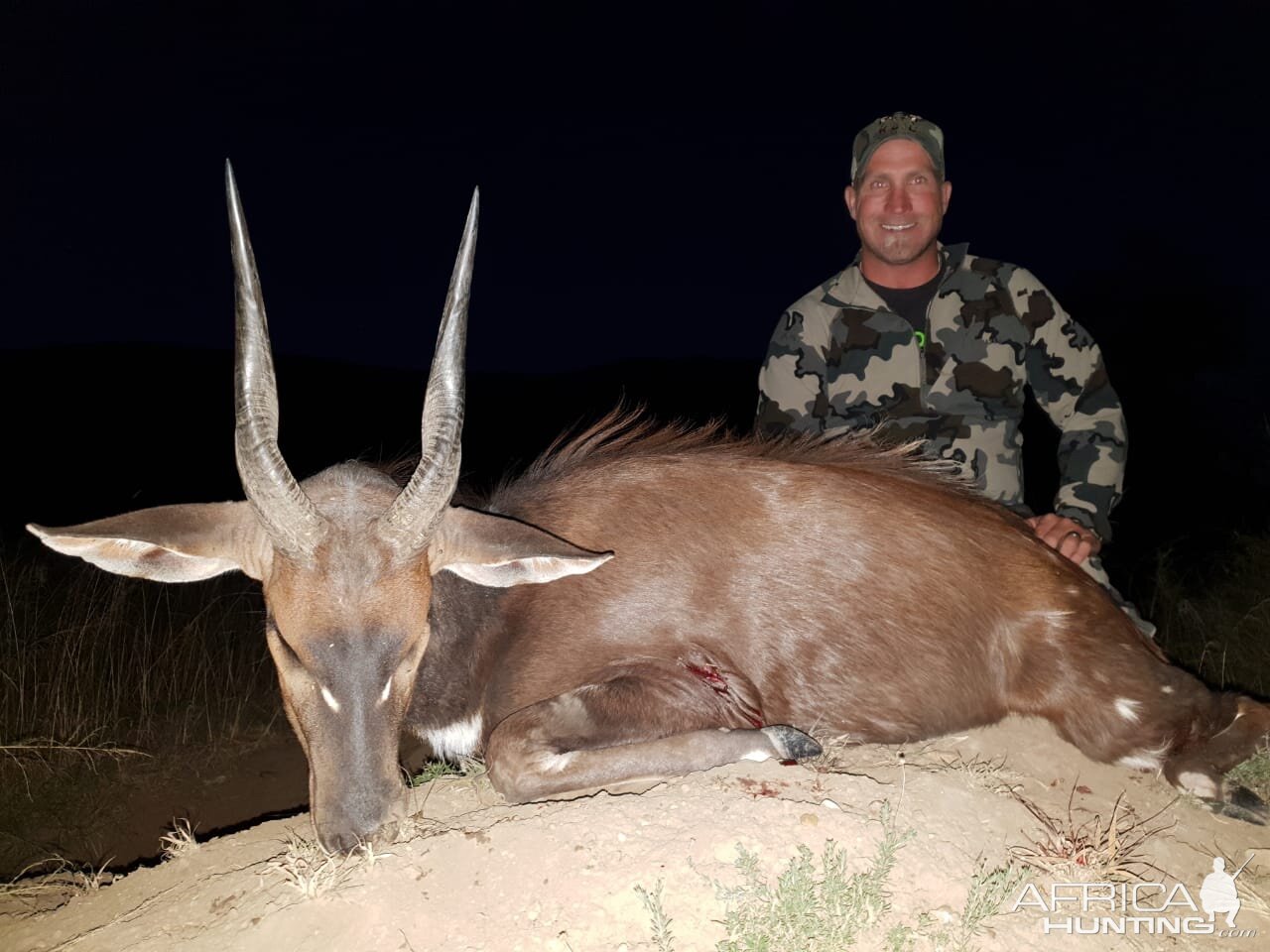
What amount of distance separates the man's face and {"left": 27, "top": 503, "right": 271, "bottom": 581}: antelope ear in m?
4.30

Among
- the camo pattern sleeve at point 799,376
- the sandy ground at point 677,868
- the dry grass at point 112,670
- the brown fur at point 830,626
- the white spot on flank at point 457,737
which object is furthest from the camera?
the dry grass at point 112,670

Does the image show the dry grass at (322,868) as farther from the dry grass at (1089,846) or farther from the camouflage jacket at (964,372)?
the camouflage jacket at (964,372)

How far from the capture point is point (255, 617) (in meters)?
9.69

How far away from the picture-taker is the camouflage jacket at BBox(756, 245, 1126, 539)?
5.82 metres

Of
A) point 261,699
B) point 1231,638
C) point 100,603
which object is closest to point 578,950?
point 261,699

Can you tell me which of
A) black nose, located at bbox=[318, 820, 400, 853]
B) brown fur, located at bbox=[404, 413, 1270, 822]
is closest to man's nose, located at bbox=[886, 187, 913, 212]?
brown fur, located at bbox=[404, 413, 1270, 822]

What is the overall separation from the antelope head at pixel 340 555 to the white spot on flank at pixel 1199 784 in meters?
2.55

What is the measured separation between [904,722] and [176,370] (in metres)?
39.0

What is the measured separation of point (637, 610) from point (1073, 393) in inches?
142

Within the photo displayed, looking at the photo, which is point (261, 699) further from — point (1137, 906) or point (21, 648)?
point (1137, 906)

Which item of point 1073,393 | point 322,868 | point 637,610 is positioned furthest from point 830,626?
point 1073,393

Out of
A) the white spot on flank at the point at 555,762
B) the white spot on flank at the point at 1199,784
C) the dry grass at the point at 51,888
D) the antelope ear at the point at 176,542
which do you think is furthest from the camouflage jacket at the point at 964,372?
the dry grass at the point at 51,888

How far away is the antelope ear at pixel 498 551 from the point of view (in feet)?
11.1

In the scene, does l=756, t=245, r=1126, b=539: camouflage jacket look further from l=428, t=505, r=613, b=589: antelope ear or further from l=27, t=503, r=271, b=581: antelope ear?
l=27, t=503, r=271, b=581: antelope ear
